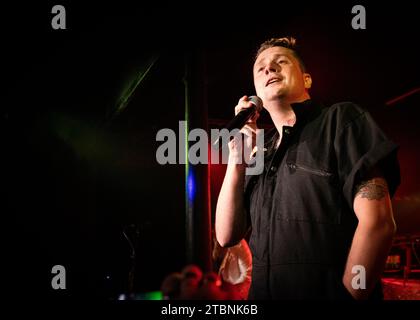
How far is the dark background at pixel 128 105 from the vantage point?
3982 mm

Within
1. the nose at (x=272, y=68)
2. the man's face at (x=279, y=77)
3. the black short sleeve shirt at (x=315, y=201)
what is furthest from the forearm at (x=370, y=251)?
the nose at (x=272, y=68)

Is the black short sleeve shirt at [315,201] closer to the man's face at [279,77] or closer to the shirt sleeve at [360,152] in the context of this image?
the shirt sleeve at [360,152]

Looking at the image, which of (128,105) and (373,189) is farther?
(128,105)

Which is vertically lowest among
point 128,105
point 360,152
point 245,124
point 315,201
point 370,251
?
point 370,251

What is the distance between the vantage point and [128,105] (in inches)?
245

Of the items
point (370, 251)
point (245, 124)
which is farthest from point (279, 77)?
point (370, 251)

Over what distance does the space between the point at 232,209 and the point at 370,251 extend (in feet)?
2.15

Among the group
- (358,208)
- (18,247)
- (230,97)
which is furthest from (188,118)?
(18,247)

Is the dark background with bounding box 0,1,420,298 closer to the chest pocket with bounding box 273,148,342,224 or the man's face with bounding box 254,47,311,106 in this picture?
the chest pocket with bounding box 273,148,342,224

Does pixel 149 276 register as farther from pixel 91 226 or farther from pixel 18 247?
pixel 18 247

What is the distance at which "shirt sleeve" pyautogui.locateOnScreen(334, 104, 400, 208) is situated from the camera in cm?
113

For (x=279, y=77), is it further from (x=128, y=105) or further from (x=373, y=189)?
(x=128, y=105)

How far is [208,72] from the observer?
505 centimetres

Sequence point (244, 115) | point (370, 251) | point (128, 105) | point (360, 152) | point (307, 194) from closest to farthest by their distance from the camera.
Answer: point (370, 251)
point (360, 152)
point (307, 194)
point (244, 115)
point (128, 105)
